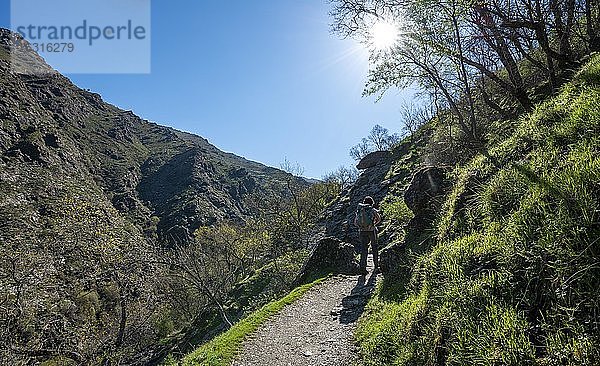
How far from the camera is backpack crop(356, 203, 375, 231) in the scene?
424 inches

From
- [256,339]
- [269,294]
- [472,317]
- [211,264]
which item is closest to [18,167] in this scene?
[211,264]

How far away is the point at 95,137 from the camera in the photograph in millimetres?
114812

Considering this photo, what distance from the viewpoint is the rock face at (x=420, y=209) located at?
8531mm

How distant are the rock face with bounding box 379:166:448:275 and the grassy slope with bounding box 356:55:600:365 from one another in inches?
107

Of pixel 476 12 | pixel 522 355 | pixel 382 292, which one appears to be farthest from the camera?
pixel 476 12

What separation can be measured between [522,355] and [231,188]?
13227cm

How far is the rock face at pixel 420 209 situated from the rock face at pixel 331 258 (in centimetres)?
477

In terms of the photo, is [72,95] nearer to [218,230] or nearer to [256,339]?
[218,230]

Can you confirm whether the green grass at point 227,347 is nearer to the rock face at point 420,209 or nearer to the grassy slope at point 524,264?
the grassy slope at point 524,264

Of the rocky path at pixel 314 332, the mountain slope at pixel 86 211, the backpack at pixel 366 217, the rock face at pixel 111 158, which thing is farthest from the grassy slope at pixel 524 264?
the rock face at pixel 111 158

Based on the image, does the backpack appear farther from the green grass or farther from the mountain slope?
the mountain slope

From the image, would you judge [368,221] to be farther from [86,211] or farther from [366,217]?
[86,211]

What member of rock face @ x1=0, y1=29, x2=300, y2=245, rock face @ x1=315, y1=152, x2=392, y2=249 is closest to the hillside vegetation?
rock face @ x1=0, y1=29, x2=300, y2=245

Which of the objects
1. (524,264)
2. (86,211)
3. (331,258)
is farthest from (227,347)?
(86,211)
